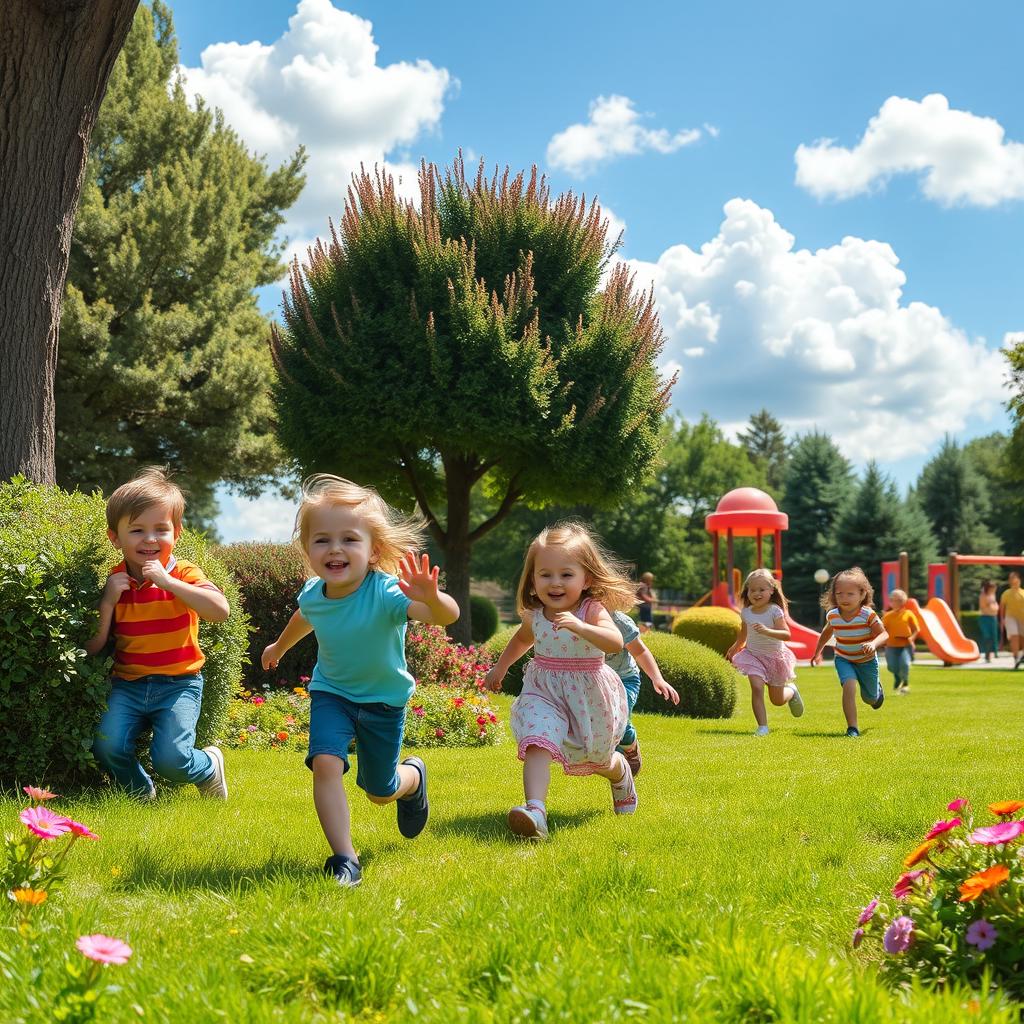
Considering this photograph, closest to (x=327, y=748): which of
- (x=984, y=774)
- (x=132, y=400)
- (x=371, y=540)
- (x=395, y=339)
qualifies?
(x=371, y=540)

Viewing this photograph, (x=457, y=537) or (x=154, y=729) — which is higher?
(x=457, y=537)

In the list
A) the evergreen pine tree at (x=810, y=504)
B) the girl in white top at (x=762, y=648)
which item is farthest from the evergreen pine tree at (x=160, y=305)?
the evergreen pine tree at (x=810, y=504)

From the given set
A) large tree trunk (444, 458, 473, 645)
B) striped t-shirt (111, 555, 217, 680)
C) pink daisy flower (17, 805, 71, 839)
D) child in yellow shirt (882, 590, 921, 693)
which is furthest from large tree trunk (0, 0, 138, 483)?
child in yellow shirt (882, 590, 921, 693)

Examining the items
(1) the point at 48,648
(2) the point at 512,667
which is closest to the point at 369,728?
(1) the point at 48,648

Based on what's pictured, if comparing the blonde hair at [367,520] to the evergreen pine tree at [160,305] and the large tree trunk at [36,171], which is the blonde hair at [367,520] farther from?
the evergreen pine tree at [160,305]

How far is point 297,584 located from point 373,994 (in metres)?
8.86

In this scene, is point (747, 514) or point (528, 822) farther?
point (747, 514)

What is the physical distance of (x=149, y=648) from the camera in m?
5.27

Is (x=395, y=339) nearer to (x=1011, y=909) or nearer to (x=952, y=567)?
(x=1011, y=909)

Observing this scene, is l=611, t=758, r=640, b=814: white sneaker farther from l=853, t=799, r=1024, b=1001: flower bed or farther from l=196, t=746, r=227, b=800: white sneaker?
l=853, t=799, r=1024, b=1001: flower bed

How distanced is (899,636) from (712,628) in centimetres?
444

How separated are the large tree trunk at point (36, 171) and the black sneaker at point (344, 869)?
4370mm

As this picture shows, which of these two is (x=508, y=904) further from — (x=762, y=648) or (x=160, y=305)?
(x=160, y=305)

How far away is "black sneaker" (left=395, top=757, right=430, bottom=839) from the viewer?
15.1ft
